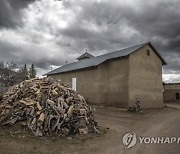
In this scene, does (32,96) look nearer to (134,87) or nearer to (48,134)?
(48,134)

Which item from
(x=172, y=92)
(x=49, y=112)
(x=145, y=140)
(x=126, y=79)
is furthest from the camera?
(x=172, y=92)

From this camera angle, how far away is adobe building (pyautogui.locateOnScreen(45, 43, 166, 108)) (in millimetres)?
22422

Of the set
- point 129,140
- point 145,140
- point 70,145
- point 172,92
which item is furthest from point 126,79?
point 172,92

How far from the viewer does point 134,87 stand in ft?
73.6

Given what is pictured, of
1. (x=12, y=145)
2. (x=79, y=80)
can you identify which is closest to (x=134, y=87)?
(x=79, y=80)

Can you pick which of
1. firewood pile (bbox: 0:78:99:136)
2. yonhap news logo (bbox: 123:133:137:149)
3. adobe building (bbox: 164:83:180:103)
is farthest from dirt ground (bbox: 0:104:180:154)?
adobe building (bbox: 164:83:180:103)

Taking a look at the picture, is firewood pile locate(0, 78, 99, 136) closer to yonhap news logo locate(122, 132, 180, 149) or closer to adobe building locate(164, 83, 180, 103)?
yonhap news logo locate(122, 132, 180, 149)

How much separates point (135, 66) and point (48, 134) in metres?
14.7

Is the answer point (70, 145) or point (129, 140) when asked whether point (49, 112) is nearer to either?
point (70, 145)

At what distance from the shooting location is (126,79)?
22.3 m

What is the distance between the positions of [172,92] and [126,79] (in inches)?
783

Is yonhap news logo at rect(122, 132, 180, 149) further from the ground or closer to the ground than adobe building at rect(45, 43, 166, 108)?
closer to the ground

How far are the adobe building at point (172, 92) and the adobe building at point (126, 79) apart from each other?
1362 centimetres

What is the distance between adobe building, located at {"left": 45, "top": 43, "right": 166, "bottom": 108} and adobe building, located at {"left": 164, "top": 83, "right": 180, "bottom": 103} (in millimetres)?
13624
